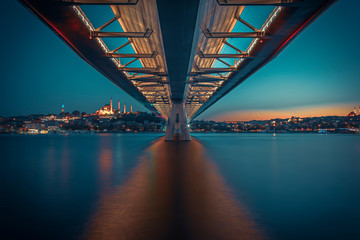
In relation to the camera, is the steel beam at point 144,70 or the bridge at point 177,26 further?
the steel beam at point 144,70

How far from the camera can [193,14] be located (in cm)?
739

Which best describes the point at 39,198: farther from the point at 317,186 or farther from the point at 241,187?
the point at 317,186

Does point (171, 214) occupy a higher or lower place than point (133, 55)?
lower

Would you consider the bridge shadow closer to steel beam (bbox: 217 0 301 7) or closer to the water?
the water

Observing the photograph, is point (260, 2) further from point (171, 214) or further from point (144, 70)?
point (144, 70)

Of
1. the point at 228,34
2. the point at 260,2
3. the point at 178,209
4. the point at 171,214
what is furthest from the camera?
the point at 228,34

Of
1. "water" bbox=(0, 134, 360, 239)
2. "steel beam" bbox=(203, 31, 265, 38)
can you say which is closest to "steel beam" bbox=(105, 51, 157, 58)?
"steel beam" bbox=(203, 31, 265, 38)

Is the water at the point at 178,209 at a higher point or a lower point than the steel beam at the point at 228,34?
lower

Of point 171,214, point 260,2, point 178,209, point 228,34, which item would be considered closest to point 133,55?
point 228,34

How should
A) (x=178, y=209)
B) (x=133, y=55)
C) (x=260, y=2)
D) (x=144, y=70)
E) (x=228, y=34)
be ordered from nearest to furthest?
(x=178, y=209)
(x=260, y=2)
(x=228, y=34)
(x=133, y=55)
(x=144, y=70)

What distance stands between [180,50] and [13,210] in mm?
8858

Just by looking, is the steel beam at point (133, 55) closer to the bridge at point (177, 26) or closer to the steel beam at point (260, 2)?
the bridge at point (177, 26)

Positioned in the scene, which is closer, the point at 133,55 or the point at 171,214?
the point at 171,214

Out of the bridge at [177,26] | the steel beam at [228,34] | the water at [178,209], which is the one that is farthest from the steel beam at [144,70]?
the water at [178,209]
